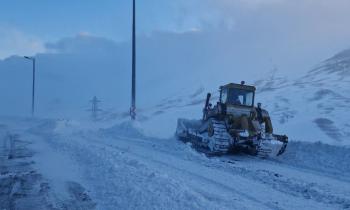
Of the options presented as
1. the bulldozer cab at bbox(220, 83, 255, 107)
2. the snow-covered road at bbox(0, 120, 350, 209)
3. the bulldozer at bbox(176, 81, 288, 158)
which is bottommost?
the snow-covered road at bbox(0, 120, 350, 209)

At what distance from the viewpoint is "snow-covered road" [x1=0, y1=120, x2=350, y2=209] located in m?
8.27

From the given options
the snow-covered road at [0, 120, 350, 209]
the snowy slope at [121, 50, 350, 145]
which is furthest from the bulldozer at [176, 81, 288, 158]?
the snowy slope at [121, 50, 350, 145]

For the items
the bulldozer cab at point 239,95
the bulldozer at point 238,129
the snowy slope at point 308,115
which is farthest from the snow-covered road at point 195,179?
the snowy slope at point 308,115

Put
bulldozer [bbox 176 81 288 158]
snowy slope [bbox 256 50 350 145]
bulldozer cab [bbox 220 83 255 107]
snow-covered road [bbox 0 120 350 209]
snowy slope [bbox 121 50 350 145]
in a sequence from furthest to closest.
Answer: snowy slope [bbox 256 50 350 145], snowy slope [bbox 121 50 350 145], bulldozer cab [bbox 220 83 255 107], bulldozer [bbox 176 81 288 158], snow-covered road [bbox 0 120 350 209]

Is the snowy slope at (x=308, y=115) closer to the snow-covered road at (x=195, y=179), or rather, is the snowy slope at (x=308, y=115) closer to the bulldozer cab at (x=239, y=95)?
the bulldozer cab at (x=239, y=95)

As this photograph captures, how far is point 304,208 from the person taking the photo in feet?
26.7

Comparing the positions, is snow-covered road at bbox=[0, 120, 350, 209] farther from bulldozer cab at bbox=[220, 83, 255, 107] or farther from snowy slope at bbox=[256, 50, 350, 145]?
snowy slope at bbox=[256, 50, 350, 145]

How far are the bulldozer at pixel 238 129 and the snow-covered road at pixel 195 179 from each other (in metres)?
0.48

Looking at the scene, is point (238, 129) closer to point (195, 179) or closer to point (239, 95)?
point (239, 95)

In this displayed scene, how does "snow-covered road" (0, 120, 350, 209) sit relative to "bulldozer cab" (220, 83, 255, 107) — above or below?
below

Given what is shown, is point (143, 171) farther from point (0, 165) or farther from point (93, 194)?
point (0, 165)

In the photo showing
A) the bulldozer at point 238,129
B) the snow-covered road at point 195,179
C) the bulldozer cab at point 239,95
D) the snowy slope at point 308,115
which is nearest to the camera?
the snow-covered road at point 195,179

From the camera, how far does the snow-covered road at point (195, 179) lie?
827 cm

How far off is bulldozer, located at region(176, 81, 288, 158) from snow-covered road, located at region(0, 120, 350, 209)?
0.48 metres
